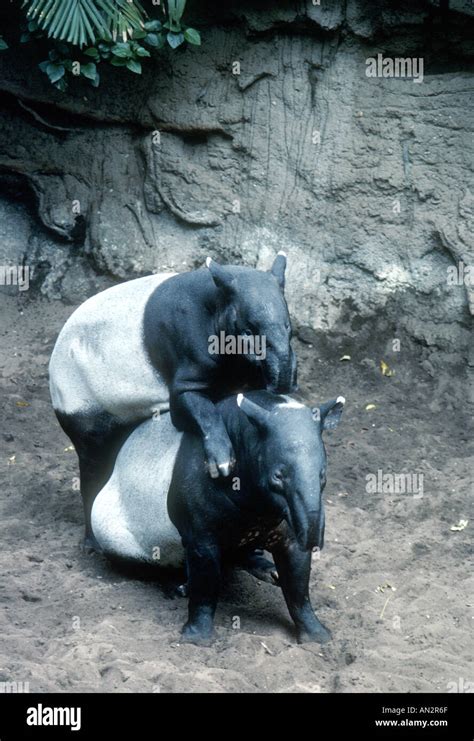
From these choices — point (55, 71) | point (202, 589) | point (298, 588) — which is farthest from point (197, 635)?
point (55, 71)

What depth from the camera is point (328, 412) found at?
595 cm

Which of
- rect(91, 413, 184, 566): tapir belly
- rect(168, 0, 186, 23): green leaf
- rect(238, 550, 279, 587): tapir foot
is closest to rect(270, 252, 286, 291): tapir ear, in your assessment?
rect(91, 413, 184, 566): tapir belly

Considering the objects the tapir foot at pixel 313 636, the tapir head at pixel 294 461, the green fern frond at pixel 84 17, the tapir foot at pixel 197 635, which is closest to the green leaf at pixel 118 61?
the green fern frond at pixel 84 17

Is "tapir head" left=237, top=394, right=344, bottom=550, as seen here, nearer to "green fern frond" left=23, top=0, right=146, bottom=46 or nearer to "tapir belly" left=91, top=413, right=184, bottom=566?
"tapir belly" left=91, top=413, right=184, bottom=566

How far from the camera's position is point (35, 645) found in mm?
6137

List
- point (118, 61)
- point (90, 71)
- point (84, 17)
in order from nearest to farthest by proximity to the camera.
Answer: point (84, 17) < point (118, 61) < point (90, 71)

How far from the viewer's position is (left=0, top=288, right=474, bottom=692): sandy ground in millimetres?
5883

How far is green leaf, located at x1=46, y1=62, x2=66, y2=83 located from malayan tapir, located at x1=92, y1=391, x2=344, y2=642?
14.6 ft

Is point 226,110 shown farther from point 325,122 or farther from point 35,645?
point 35,645

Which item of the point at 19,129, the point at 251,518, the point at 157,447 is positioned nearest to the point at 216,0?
the point at 19,129

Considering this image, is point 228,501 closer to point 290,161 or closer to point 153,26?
point 290,161

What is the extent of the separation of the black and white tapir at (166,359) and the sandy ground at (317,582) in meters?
0.78

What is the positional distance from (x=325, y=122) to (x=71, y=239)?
9.12 feet

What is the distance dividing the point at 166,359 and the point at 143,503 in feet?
2.96
